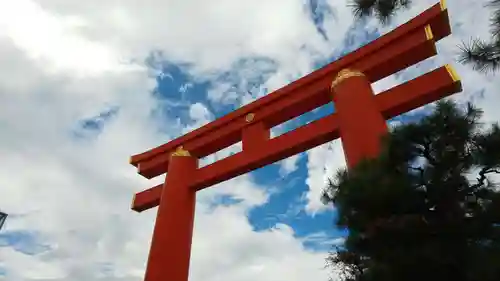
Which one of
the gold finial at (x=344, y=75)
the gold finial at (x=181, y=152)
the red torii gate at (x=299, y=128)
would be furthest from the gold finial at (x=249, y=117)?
the gold finial at (x=344, y=75)

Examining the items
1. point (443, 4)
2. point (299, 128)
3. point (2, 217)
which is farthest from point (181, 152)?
point (2, 217)

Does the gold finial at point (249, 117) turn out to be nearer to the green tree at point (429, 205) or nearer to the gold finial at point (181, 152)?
the gold finial at point (181, 152)

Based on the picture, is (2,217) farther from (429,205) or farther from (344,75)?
(429,205)

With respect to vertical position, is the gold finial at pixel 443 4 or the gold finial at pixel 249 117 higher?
the gold finial at pixel 443 4

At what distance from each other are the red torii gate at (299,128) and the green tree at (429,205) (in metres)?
1.15

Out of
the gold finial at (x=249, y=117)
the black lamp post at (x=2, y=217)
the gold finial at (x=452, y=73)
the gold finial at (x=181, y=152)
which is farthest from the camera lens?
the black lamp post at (x=2, y=217)

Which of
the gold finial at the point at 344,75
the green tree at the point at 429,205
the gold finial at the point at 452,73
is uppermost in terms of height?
the gold finial at the point at 344,75

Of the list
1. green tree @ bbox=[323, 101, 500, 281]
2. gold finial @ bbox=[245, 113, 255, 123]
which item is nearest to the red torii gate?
gold finial @ bbox=[245, 113, 255, 123]

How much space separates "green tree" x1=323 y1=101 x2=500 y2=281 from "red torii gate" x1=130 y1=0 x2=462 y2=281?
1.15m

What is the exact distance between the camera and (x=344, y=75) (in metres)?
4.91

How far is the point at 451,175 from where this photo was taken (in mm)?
2393

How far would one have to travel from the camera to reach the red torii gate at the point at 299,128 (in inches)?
170

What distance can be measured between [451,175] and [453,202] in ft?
0.62

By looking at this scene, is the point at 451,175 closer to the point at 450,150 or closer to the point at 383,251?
the point at 450,150
